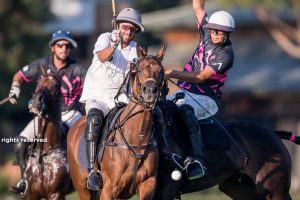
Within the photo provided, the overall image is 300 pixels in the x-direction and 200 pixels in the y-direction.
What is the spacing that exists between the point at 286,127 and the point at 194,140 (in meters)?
26.0

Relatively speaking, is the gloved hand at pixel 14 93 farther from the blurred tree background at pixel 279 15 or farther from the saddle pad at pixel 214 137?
the blurred tree background at pixel 279 15

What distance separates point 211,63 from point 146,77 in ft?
6.49

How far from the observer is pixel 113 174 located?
511 inches

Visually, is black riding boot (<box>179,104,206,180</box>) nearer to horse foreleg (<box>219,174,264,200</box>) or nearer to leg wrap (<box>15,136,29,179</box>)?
horse foreleg (<box>219,174,264,200</box>)

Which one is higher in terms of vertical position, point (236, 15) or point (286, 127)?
point (236, 15)

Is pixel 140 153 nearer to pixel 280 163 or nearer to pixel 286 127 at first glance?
pixel 280 163

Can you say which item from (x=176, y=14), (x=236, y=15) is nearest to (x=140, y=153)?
(x=236, y=15)

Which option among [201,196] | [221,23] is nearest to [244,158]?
[221,23]

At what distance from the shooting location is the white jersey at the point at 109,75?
13914 mm

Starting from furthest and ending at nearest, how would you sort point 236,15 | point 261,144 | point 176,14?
1. point 176,14
2. point 236,15
3. point 261,144

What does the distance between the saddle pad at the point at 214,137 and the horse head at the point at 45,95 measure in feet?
7.56

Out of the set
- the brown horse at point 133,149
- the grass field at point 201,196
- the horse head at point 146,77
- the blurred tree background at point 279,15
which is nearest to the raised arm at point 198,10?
the brown horse at point 133,149

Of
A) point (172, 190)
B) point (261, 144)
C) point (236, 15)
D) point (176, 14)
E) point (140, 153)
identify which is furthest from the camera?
point (176, 14)

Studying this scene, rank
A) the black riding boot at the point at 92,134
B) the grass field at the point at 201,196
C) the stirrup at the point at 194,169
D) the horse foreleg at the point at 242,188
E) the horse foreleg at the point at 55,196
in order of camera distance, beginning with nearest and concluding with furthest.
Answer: the black riding boot at the point at 92,134, the stirrup at the point at 194,169, the horse foreleg at the point at 242,188, the horse foreleg at the point at 55,196, the grass field at the point at 201,196
